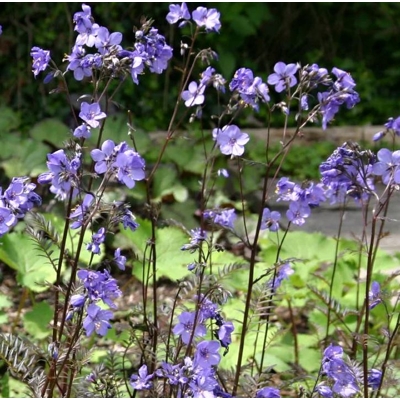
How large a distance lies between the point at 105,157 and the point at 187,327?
0.41 m

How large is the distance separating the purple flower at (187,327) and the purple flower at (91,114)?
0.43 metres

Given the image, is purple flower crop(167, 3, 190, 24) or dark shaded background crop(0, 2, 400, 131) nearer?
purple flower crop(167, 3, 190, 24)

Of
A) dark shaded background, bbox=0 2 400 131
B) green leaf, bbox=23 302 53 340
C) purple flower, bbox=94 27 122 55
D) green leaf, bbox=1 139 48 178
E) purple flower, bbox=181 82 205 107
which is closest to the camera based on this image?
purple flower, bbox=94 27 122 55

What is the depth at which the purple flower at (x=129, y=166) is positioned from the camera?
64.4 inches

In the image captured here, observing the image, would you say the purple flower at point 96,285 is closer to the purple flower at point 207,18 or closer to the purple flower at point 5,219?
the purple flower at point 5,219

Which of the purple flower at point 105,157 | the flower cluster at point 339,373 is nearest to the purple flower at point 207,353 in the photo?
the flower cluster at point 339,373

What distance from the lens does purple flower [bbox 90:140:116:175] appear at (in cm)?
165

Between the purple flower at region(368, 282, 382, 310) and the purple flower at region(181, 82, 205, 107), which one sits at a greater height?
the purple flower at region(181, 82, 205, 107)

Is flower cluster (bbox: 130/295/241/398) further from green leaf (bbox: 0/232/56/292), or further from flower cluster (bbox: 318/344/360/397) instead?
green leaf (bbox: 0/232/56/292)

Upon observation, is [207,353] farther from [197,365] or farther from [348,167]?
[348,167]

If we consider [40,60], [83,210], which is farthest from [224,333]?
[40,60]

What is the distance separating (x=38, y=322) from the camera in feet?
9.36

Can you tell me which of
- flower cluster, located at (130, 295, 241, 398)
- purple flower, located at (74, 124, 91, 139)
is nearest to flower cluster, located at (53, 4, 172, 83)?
purple flower, located at (74, 124, 91, 139)

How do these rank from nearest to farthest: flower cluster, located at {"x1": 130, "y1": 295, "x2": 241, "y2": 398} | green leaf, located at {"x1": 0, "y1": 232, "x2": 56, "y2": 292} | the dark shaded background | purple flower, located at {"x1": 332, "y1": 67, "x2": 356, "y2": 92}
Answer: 1. flower cluster, located at {"x1": 130, "y1": 295, "x2": 241, "y2": 398}
2. purple flower, located at {"x1": 332, "y1": 67, "x2": 356, "y2": 92}
3. green leaf, located at {"x1": 0, "y1": 232, "x2": 56, "y2": 292}
4. the dark shaded background
